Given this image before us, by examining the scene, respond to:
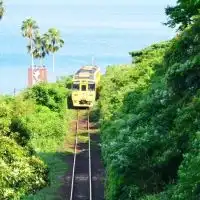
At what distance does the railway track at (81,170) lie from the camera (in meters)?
28.4

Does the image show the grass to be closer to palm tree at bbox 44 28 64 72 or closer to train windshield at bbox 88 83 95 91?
train windshield at bbox 88 83 95 91

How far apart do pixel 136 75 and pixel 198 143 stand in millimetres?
29029

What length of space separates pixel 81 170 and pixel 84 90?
21.8m

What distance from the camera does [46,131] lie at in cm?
4050

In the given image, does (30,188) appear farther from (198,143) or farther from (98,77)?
(98,77)

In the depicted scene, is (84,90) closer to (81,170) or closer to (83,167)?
(83,167)

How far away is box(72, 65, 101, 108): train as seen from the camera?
2114 inches

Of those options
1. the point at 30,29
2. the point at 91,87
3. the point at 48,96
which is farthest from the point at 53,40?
the point at 48,96

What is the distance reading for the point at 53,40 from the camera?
10444cm

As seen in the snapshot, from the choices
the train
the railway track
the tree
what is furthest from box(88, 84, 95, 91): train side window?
the tree

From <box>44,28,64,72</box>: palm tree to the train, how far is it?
46.6 meters

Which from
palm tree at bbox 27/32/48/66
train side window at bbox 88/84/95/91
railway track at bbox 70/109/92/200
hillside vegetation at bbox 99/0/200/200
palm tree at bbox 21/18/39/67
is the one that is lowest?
railway track at bbox 70/109/92/200

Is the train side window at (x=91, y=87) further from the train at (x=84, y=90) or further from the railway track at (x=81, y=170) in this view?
the railway track at (x=81, y=170)

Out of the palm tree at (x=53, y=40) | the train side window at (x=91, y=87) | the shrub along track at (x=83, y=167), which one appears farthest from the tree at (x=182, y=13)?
the palm tree at (x=53, y=40)
